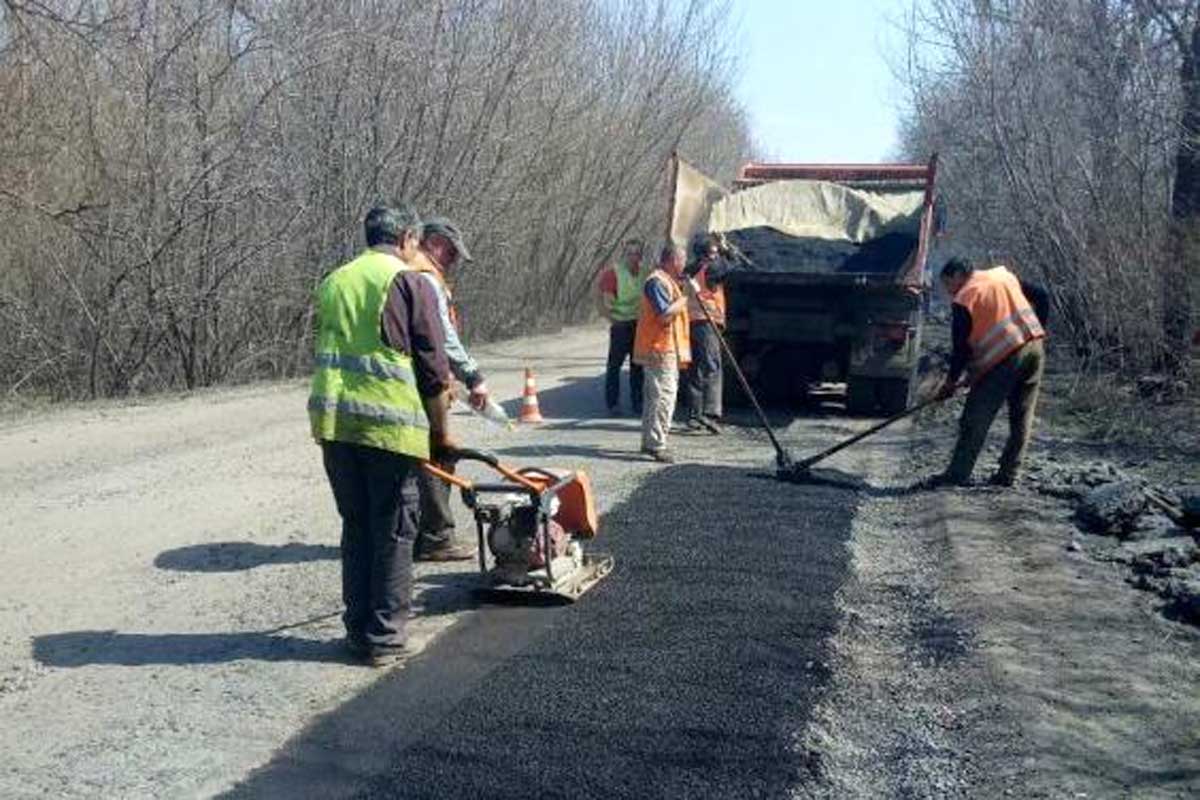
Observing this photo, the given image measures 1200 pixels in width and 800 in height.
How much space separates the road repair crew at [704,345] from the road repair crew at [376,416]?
20.5 feet

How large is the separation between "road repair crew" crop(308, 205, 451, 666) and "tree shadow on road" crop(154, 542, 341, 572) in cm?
183

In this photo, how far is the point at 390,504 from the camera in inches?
212

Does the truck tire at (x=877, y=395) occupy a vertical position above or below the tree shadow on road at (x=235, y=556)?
above

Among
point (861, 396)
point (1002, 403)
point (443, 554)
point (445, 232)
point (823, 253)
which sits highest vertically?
point (823, 253)

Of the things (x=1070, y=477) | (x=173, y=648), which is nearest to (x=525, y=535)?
(x=173, y=648)

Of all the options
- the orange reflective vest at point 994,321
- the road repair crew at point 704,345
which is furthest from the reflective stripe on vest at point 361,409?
the road repair crew at point 704,345

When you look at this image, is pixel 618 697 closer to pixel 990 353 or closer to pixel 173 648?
pixel 173 648

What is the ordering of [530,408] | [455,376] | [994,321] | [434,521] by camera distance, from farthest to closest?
[530,408], [994,321], [434,521], [455,376]

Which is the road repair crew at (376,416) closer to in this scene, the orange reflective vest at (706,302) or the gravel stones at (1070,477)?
the gravel stones at (1070,477)

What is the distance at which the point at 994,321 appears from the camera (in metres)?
9.05

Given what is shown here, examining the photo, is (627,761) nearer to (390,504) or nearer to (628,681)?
(628,681)

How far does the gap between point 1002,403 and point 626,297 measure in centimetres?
504

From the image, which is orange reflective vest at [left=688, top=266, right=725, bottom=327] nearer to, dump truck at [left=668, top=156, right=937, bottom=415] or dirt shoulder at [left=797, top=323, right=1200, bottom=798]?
dump truck at [left=668, top=156, right=937, bottom=415]

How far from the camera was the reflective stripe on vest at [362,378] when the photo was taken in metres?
5.27
